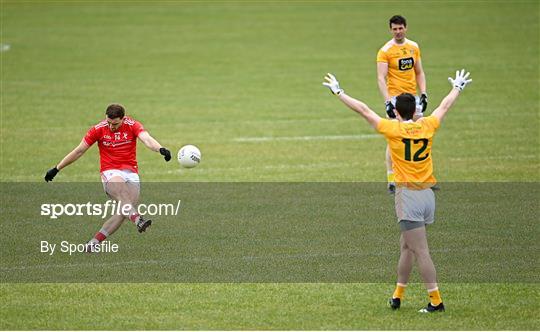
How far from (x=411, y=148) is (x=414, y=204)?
0.62m

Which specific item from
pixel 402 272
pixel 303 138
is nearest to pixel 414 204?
pixel 402 272

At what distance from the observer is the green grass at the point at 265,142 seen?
12.5m

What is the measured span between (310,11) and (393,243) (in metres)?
Answer: 38.1

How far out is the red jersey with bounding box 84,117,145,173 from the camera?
14953mm

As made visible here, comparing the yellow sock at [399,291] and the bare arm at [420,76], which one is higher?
the bare arm at [420,76]

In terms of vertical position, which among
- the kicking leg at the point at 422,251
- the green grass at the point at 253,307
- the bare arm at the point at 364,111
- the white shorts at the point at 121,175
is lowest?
the green grass at the point at 253,307

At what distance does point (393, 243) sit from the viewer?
51.3ft

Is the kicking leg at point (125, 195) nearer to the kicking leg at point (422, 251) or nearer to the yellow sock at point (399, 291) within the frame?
the yellow sock at point (399, 291)

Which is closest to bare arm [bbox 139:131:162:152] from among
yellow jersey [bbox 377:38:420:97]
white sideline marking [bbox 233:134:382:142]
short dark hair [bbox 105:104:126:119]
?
short dark hair [bbox 105:104:126:119]

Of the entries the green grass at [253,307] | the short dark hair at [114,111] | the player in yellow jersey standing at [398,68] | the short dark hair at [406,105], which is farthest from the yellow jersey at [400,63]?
the short dark hair at [406,105]

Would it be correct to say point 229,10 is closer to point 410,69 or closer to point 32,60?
point 32,60

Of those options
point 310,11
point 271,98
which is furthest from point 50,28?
point 271,98

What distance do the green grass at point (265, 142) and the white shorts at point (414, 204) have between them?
3.73 feet

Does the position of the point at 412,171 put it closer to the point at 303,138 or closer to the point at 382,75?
the point at 382,75
